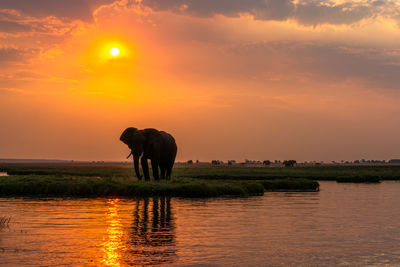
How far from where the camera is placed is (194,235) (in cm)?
1853

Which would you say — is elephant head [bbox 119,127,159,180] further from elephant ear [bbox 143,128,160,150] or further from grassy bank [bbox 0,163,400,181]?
grassy bank [bbox 0,163,400,181]

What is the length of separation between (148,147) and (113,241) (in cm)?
2401

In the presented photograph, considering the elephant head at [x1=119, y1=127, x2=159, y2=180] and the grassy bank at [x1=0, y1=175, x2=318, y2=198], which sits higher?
the elephant head at [x1=119, y1=127, x2=159, y2=180]

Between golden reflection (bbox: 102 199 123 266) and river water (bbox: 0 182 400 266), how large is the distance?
0.03 metres

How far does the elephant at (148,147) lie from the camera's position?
40.3 metres

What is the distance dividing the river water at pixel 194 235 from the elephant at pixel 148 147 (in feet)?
35.7

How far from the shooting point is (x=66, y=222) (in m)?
21.2

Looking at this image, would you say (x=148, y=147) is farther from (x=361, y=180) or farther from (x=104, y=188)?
(x=361, y=180)

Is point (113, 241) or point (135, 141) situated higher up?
point (135, 141)

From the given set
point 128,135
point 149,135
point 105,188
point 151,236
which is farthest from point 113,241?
point 128,135

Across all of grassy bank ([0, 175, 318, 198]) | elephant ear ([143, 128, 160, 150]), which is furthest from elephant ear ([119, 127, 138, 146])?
grassy bank ([0, 175, 318, 198])

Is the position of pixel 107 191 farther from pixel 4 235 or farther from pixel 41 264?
pixel 41 264

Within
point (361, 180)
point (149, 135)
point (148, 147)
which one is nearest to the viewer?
point (148, 147)

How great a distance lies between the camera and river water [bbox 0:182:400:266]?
47.8ft
